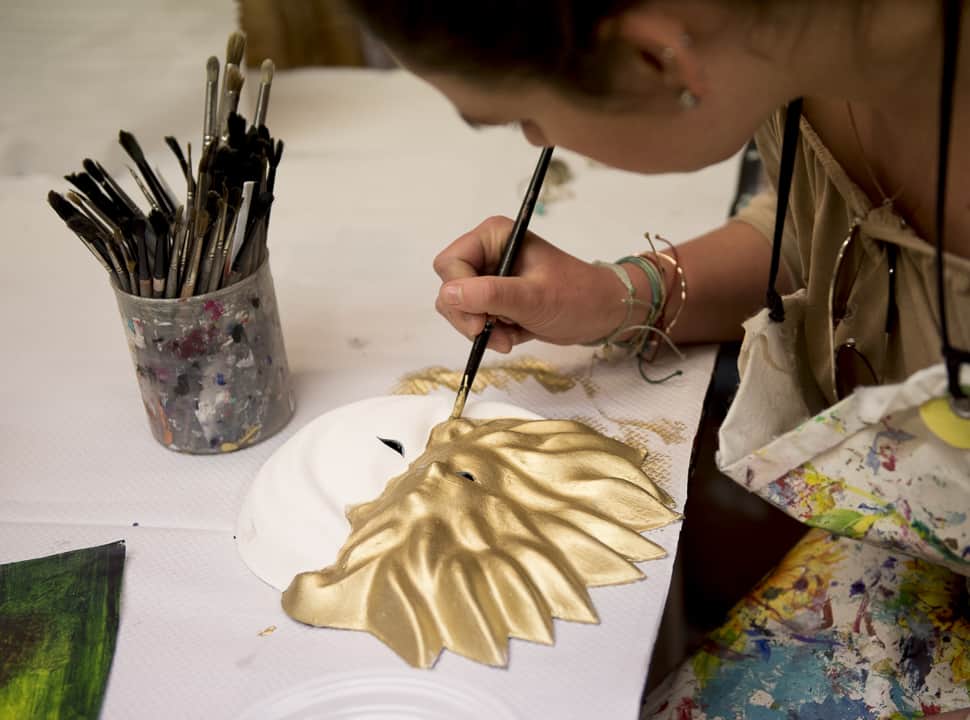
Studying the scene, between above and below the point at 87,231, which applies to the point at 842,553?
below

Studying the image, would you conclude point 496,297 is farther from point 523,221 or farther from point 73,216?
point 73,216

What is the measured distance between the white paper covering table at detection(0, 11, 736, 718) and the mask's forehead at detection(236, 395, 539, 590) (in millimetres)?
26

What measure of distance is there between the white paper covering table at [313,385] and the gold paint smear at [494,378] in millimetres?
12

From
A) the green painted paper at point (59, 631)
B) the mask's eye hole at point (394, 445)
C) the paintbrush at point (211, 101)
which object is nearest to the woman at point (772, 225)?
the mask's eye hole at point (394, 445)

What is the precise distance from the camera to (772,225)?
946 millimetres

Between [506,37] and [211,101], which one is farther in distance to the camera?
[211,101]

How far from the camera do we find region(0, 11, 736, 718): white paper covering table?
2.01ft

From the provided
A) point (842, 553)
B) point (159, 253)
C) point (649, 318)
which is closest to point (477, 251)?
point (649, 318)

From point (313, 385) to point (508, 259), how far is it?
23 cm

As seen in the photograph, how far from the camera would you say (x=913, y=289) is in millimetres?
701

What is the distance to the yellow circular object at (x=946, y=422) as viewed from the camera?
582 mm

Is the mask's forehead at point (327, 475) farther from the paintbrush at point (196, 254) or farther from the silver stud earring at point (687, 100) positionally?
the silver stud earring at point (687, 100)

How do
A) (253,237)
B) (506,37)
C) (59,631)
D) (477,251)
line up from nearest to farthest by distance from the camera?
1. (506,37)
2. (59,631)
3. (253,237)
4. (477,251)

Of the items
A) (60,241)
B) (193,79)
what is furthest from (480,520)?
(193,79)
